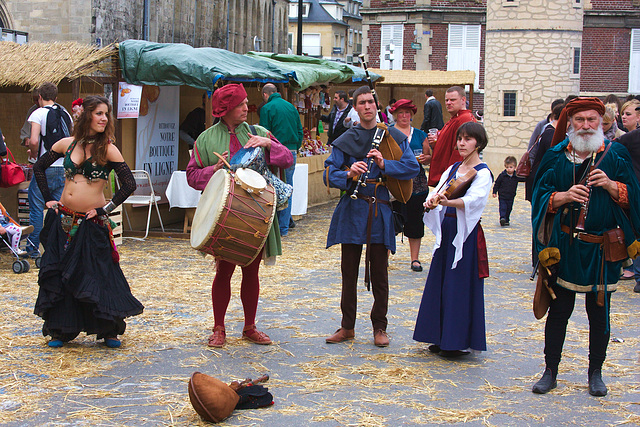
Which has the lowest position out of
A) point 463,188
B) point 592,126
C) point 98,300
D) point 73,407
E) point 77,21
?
point 73,407

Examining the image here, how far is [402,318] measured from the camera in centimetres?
669

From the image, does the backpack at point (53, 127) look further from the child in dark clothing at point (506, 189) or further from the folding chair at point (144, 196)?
the child in dark clothing at point (506, 189)

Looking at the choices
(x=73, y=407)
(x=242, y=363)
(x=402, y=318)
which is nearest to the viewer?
(x=73, y=407)

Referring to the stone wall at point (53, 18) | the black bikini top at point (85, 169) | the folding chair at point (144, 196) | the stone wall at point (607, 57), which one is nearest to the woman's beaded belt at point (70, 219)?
the black bikini top at point (85, 169)

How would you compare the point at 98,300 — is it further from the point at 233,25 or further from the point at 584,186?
the point at 233,25

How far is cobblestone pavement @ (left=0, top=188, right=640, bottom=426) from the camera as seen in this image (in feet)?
14.5

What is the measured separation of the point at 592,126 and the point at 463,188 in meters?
1.13

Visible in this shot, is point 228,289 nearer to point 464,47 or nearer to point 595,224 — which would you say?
point 595,224

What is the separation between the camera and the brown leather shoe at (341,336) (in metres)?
5.87

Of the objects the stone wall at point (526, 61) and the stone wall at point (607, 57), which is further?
the stone wall at point (607, 57)

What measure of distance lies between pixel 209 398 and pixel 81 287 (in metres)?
1.71

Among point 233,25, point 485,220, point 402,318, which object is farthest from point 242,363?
point 233,25

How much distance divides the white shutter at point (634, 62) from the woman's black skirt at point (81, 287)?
120ft

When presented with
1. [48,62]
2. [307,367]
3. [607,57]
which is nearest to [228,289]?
[307,367]
